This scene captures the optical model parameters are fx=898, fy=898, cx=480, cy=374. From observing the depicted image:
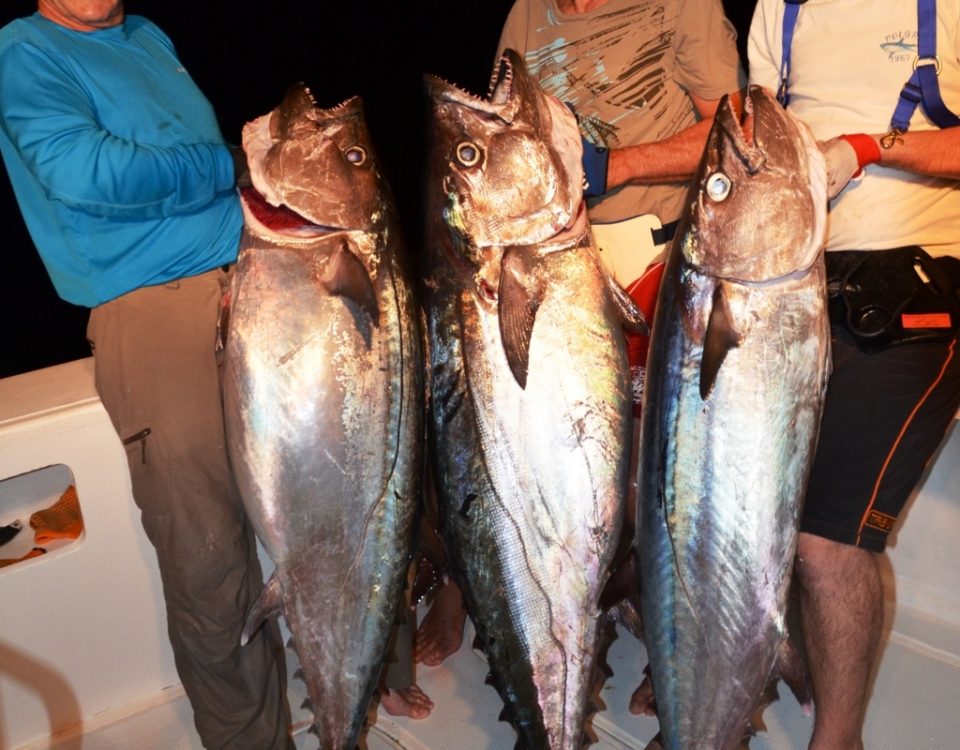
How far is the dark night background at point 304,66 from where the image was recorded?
603 inches

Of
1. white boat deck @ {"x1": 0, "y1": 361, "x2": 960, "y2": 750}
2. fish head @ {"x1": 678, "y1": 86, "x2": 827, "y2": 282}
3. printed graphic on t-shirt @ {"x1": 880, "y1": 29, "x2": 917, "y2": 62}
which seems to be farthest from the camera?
white boat deck @ {"x1": 0, "y1": 361, "x2": 960, "y2": 750}

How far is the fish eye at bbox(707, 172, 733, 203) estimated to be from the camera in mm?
1947

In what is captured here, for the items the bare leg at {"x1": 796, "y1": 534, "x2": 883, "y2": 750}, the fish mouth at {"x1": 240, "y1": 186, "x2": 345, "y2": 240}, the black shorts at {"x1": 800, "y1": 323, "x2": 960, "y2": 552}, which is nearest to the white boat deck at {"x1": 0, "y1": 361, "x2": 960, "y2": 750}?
the bare leg at {"x1": 796, "y1": 534, "x2": 883, "y2": 750}

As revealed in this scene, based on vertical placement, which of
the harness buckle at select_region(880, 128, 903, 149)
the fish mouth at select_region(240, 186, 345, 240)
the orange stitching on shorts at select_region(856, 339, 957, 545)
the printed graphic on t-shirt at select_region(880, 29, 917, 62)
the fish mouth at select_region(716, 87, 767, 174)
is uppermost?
the printed graphic on t-shirt at select_region(880, 29, 917, 62)

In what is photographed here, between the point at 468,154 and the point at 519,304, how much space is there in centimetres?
37

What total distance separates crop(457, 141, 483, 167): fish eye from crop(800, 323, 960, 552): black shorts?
110 centimetres

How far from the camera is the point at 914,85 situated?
7.38 ft

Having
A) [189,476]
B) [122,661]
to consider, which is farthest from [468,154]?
[122,661]

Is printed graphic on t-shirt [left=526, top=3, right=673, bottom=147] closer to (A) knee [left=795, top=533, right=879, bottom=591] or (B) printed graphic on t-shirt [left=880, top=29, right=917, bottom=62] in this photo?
(B) printed graphic on t-shirt [left=880, top=29, right=917, bottom=62]

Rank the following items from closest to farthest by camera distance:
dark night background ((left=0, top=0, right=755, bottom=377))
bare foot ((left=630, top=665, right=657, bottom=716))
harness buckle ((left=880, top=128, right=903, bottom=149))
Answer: harness buckle ((left=880, top=128, right=903, bottom=149)) → bare foot ((left=630, top=665, right=657, bottom=716)) → dark night background ((left=0, top=0, right=755, bottom=377))

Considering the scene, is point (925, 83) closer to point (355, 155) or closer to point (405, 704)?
point (355, 155)

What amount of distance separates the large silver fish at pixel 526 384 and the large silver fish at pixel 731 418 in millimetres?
132

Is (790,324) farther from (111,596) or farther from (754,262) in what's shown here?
(111,596)

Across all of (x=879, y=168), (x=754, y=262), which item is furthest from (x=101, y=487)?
(x=879, y=168)
